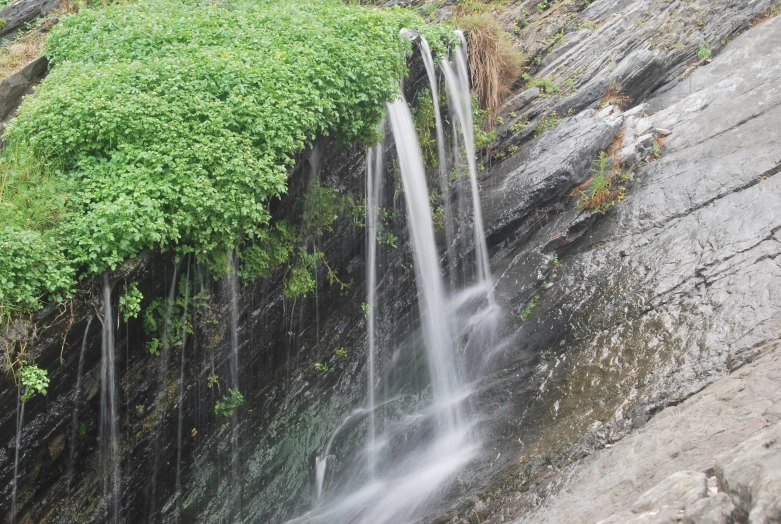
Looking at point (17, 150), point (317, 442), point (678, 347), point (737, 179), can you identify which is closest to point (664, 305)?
point (678, 347)

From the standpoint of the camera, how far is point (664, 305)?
6.94 meters

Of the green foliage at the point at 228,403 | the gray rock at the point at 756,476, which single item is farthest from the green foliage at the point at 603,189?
the green foliage at the point at 228,403

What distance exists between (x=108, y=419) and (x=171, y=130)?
308cm

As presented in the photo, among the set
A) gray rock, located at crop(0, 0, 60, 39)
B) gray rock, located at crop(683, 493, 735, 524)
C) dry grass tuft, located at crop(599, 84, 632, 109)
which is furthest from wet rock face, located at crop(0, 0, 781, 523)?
gray rock, located at crop(0, 0, 60, 39)

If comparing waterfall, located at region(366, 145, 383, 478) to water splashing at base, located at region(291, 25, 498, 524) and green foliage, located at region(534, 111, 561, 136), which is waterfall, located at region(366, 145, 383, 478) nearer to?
water splashing at base, located at region(291, 25, 498, 524)

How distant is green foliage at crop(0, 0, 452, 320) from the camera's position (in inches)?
218

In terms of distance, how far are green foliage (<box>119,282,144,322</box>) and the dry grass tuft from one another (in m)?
8.02

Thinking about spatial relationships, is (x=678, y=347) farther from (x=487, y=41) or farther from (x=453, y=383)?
(x=487, y=41)

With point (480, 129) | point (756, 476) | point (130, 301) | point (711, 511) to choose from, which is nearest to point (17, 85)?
point (130, 301)

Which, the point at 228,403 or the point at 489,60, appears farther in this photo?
the point at 489,60

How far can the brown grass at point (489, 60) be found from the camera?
11.0m

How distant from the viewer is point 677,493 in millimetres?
3680

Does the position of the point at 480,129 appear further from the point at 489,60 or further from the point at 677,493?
the point at 677,493

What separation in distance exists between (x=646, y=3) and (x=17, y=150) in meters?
11.3
